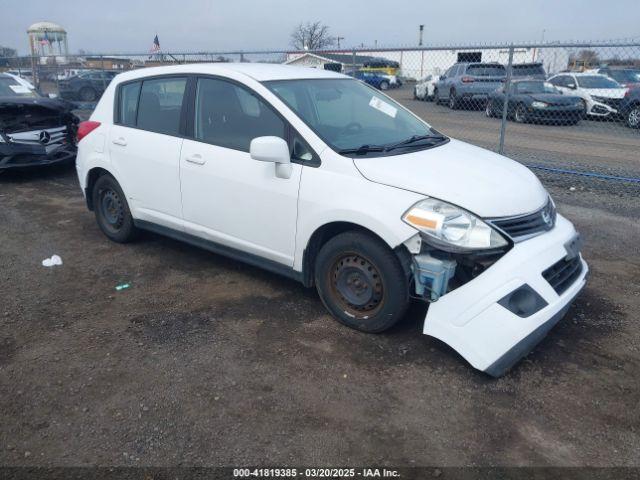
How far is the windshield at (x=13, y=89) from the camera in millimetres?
9141

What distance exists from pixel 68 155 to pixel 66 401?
659 cm

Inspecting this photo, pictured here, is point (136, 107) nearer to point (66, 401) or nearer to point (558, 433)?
point (66, 401)

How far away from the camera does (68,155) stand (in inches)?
339

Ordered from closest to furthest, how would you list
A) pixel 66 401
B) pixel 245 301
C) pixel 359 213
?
pixel 66 401, pixel 359 213, pixel 245 301

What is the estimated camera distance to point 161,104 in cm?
479

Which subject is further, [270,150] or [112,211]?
[112,211]

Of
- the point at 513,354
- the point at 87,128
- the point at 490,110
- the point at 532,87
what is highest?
the point at 532,87

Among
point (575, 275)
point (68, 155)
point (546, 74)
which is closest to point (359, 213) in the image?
point (575, 275)

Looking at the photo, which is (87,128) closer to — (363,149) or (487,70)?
(363,149)

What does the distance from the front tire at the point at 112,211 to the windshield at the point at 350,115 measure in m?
2.13

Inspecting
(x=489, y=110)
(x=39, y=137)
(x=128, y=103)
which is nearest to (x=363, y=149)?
(x=128, y=103)

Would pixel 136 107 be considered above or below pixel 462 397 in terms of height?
above

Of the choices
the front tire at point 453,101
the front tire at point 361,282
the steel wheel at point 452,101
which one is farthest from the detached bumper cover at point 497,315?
the steel wheel at point 452,101

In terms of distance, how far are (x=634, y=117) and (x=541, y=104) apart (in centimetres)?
226
